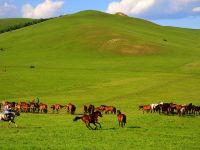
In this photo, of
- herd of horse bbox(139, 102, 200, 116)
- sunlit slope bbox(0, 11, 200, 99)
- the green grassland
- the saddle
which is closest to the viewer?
the green grassland

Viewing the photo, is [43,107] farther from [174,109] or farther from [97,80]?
[97,80]

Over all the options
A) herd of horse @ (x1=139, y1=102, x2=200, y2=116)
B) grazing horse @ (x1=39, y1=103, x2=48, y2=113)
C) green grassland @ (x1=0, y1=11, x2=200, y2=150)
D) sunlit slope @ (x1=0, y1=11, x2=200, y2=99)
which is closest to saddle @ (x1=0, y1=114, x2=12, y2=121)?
green grassland @ (x1=0, y1=11, x2=200, y2=150)

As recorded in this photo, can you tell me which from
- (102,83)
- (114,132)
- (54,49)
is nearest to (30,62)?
(54,49)

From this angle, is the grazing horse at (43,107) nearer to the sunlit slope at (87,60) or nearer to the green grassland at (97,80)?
the green grassland at (97,80)

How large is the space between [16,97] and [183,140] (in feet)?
112

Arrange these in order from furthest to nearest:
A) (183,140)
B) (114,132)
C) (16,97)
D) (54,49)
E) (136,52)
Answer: (54,49) < (136,52) < (16,97) < (114,132) < (183,140)

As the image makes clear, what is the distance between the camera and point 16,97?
55.1m

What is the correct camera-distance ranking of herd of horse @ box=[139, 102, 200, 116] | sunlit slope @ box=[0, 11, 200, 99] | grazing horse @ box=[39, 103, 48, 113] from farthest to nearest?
sunlit slope @ box=[0, 11, 200, 99] < grazing horse @ box=[39, 103, 48, 113] < herd of horse @ box=[139, 102, 200, 116]

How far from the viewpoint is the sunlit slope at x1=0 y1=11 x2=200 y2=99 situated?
2466 inches

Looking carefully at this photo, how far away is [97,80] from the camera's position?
69.4 metres

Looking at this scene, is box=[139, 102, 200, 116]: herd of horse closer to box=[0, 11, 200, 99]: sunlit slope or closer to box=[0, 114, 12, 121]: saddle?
box=[0, 11, 200, 99]: sunlit slope

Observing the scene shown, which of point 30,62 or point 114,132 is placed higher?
point 30,62

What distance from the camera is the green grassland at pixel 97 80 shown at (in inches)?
977

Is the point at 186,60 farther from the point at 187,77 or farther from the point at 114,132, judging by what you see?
the point at 114,132
